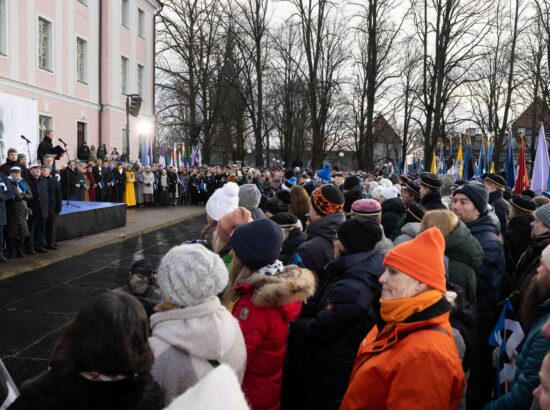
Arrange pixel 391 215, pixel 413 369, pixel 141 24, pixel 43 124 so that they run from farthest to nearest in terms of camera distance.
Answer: pixel 141 24 → pixel 43 124 → pixel 391 215 → pixel 413 369

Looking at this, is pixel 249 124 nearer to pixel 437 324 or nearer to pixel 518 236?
pixel 518 236

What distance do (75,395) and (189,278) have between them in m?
0.73

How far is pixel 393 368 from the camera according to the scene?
7.58 feet

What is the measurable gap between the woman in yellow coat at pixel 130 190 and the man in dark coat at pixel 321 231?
17571mm

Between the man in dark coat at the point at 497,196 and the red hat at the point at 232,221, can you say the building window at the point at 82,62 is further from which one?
the red hat at the point at 232,221

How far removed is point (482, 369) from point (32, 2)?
2195 centimetres

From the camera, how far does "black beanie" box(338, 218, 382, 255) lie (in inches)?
136

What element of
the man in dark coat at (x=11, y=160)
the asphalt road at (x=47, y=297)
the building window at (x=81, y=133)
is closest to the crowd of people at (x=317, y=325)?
the asphalt road at (x=47, y=297)

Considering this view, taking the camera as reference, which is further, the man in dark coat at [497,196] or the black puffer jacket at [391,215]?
the man in dark coat at [497,196]

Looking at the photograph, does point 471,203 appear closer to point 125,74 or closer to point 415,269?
point 415,269

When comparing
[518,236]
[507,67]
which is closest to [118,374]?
[518,236]

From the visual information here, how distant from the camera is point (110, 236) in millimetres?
13859

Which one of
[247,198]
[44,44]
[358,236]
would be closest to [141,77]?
[44,44]

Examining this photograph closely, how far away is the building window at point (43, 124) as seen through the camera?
22.1 metres
